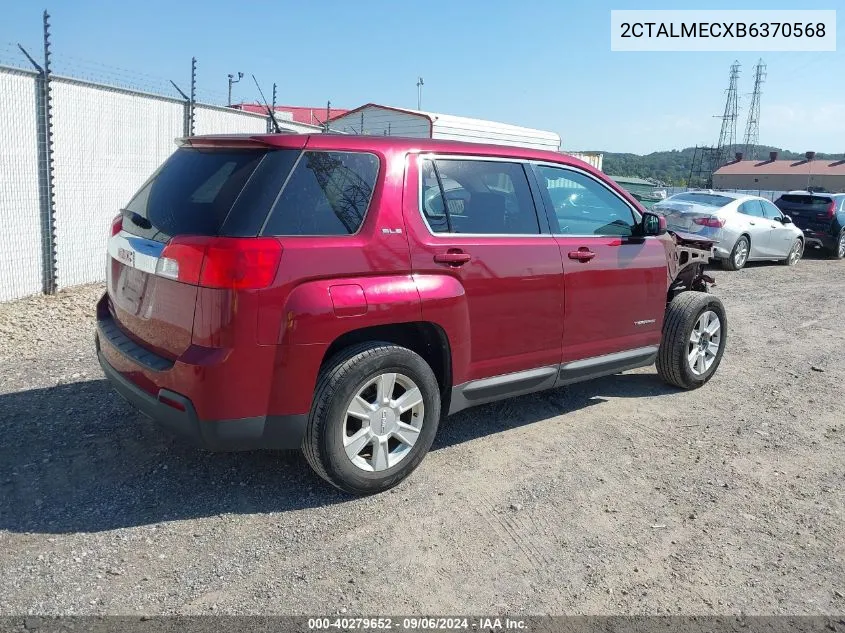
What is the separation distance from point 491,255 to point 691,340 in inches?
95.8

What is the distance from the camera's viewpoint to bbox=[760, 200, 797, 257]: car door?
14.3 metres

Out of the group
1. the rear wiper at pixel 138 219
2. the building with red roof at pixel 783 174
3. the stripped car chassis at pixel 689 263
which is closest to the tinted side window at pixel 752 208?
the stripped car chassis at pixel 689 263

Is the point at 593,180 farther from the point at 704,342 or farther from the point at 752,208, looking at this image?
the point at 752,208

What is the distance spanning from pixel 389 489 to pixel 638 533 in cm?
129

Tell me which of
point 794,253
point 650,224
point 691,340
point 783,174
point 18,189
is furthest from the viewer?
point 783,174

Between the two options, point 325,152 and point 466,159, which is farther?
point 466,159

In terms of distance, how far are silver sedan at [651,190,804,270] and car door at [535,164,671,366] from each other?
8.03m

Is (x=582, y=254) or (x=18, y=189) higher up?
(x=18, y=189)

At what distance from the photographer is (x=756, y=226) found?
540 inches

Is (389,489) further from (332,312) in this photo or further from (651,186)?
(651,186)

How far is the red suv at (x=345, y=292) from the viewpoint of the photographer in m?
3.15

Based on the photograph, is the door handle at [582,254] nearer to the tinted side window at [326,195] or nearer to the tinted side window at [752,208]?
the tinted side window at [326,195]

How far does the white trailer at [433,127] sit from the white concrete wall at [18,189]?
9.44 meters

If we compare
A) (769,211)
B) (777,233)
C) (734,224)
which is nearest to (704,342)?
(734,224)
